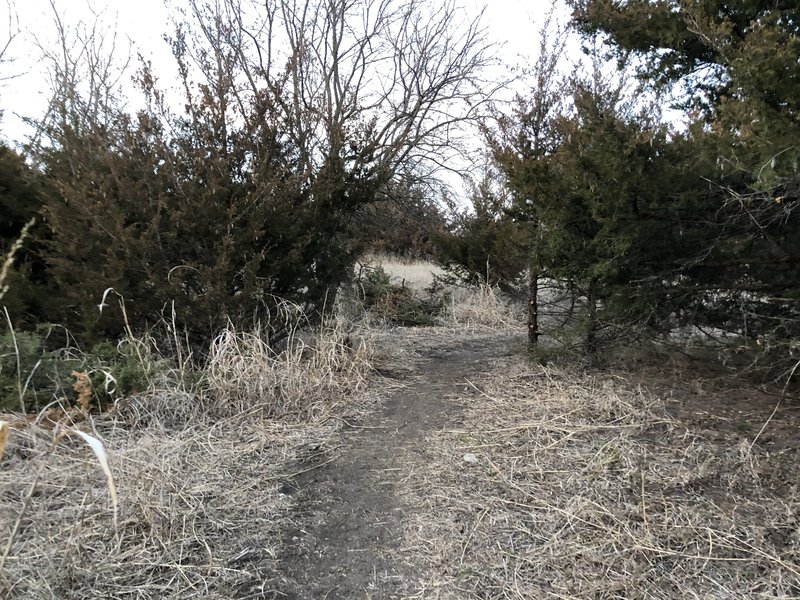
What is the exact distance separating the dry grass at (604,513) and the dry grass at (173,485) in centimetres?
86

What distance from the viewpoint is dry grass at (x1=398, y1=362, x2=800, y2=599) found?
2225 millimetres

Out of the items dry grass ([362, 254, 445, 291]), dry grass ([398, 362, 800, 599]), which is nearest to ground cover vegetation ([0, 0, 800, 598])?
dry grass ([398, 362, 800, 599])

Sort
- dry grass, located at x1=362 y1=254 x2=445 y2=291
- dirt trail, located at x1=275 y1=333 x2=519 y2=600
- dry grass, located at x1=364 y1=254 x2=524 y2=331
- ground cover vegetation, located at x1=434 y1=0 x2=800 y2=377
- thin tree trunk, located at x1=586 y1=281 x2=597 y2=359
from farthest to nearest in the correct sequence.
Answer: dry grass, located at x1=362 y1=254 x2=445 y2=291
dry grass, located at x1=364 y1=254 x2=524 y2=331
thin tree trunk, located at x1=586 y1=281 x2=597 y2=359
ground cover vegetation, located at x1=434 y1=0 x2=800 y2=377
dirt trail, located at x1=275 y1=333 x2=519 y2=600

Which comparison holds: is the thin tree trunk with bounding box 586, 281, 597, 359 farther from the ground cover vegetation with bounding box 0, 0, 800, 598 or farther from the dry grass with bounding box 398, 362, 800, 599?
the dry grass with bounding box 398, 362, 800, 599

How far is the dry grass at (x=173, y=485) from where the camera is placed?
218 centimetres

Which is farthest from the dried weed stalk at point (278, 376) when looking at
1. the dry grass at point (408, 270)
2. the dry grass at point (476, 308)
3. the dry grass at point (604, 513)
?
the dry grass at point (408, 270)

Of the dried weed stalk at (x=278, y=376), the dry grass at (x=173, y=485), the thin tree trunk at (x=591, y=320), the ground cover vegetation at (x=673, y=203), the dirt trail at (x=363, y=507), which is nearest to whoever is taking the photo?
the dry grass at (x=173, y=485)

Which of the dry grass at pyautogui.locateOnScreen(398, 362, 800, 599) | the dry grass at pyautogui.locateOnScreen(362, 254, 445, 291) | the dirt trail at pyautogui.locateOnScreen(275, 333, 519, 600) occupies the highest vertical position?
the dry grass at pyautogui.locateOnScreen(362, 254, 445, 291)

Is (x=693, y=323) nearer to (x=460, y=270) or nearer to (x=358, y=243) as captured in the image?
(x=358, y=243)

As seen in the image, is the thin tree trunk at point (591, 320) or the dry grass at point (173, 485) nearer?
the dry grass at point (173, 485)

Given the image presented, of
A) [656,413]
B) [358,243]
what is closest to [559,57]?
[358,243]

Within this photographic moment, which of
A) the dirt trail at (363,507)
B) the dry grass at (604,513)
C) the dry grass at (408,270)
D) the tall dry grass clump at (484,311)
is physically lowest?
the dirt trail at (363,507)

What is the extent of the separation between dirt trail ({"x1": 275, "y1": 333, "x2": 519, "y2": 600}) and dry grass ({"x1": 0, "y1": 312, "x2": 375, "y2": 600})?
124 millimetres

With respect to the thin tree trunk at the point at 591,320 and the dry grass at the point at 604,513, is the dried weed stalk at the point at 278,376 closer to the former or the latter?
the dry grass at the point at 604,513
